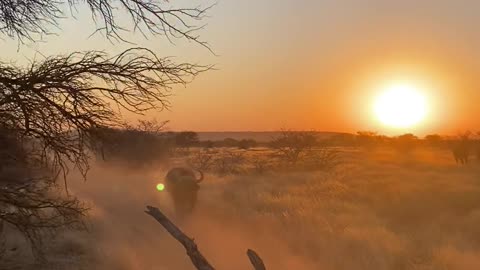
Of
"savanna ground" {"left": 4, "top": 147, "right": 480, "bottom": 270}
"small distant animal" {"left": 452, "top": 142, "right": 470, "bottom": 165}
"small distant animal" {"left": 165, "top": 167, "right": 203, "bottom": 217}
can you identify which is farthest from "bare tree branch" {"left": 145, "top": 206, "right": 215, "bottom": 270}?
"small distant animal" {"left": 452, "top": 142, "right": 470, "bottom": 165}

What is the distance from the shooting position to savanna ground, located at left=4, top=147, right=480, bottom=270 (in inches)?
375

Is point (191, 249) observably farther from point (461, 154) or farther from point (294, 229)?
point (461, 154)

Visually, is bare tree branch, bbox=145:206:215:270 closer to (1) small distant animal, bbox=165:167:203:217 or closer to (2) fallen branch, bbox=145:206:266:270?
(2) fallen branch, bbox=145:206:266:270

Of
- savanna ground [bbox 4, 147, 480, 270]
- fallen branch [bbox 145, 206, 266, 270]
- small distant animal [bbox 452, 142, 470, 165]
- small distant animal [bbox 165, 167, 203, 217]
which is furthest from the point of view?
small distant animal [bbox 452, 142, 470, 165]

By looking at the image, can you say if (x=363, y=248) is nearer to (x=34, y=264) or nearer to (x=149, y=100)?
(x=34, y=264)

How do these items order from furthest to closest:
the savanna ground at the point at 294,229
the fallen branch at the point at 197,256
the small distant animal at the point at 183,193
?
1. the small distant animal at the point at 183,193
2. the savanna ground at the point at 294,229
3. the fallen branch at the point at 197,256

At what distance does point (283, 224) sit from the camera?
12.3 metres

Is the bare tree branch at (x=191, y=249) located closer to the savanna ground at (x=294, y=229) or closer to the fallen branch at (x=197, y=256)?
the fallen branch at (x=197, y=256)

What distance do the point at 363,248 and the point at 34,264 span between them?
19.8ft

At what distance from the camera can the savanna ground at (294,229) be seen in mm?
9531

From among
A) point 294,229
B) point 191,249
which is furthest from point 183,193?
point 191,249

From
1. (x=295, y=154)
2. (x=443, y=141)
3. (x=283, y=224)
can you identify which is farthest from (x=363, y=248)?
(x=443, y=141)

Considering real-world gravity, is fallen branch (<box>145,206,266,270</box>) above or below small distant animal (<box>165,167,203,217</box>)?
above

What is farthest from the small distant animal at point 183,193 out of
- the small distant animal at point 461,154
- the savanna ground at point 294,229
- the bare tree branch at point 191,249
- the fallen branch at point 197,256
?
the small distant animal at point 461,154
